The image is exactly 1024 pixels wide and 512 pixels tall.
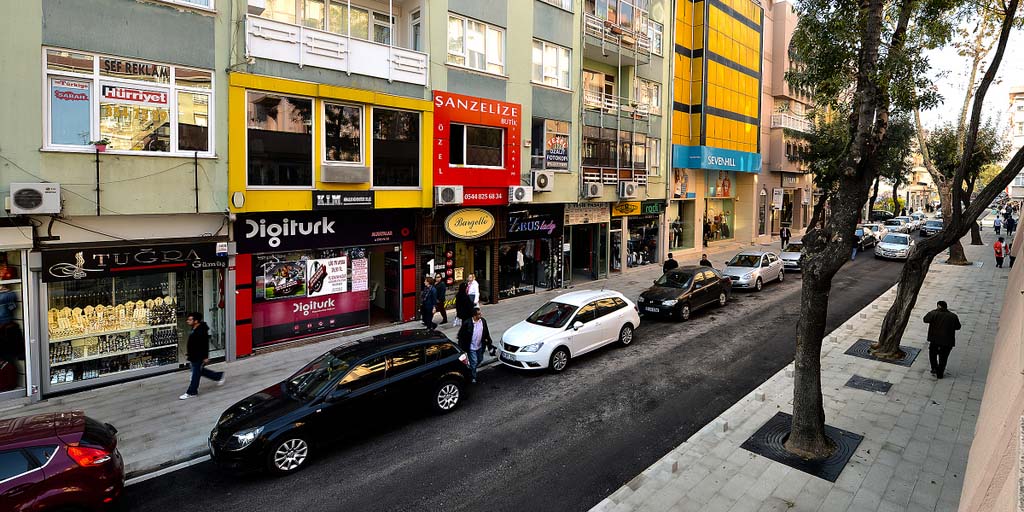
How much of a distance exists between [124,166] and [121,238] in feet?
5.14

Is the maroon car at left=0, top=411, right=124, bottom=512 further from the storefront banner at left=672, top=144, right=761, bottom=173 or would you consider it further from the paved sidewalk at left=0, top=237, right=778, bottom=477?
the storefront banner at left=672, top=144, right=761, bottom=173

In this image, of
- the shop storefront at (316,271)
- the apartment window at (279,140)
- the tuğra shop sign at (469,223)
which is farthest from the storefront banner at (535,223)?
the apartment window at (279,140)

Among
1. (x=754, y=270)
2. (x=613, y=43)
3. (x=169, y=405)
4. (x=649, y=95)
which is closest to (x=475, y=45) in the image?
(x=613, y=43)

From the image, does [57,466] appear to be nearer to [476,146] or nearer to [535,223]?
[476,146]

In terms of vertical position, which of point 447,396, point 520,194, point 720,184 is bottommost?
point 447,396

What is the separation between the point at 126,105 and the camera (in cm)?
1167

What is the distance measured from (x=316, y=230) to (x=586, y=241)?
47.7ft

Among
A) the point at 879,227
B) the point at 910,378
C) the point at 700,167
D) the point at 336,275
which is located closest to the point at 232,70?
the point at 336,275

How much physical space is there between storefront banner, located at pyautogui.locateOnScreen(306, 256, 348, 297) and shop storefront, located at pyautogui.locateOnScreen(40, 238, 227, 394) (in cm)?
235

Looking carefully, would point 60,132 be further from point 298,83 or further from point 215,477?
point 215,477

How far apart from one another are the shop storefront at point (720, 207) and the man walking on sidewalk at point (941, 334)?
22.9m

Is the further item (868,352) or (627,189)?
(627,189)

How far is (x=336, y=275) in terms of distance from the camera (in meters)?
15.7

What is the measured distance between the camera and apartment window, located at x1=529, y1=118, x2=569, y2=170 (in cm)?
2081
